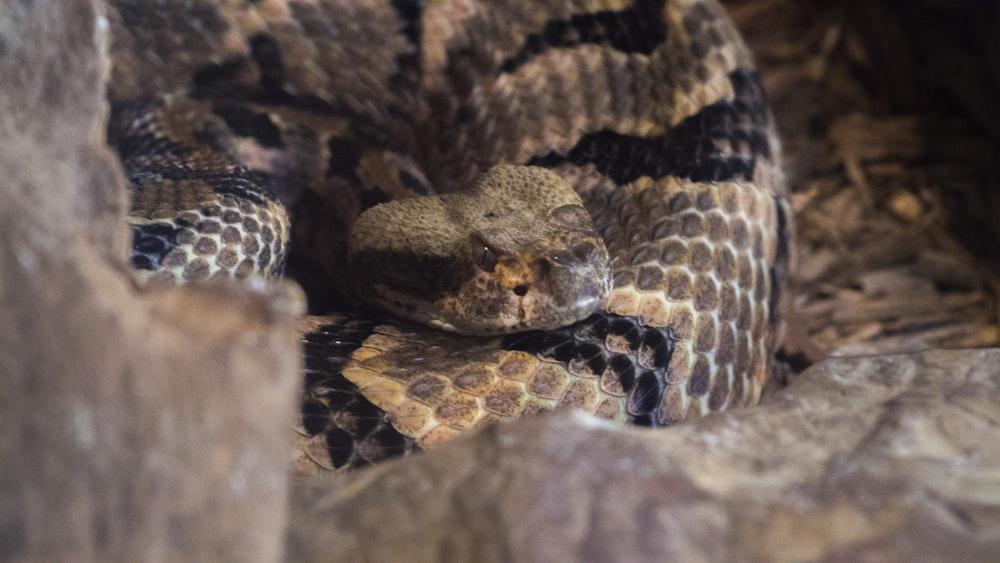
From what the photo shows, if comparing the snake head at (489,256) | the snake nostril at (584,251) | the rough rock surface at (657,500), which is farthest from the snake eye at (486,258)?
the rough rock surface at (657,500)

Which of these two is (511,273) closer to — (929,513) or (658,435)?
(658,435)

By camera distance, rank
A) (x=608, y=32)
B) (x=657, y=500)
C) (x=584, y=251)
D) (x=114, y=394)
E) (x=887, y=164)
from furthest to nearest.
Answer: (x=887, y=164) < (x=608, y=32) < (x=584, y=251) < (x=657, y=500) < (x=114, y=394)

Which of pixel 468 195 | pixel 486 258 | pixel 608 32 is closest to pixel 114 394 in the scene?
pixel 486 258

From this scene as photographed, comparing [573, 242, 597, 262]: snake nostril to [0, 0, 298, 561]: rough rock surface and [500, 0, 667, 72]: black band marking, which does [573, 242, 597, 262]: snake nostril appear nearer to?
[500, 0, 667, 72]: black band marking

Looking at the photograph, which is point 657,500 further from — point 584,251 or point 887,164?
point 887,164

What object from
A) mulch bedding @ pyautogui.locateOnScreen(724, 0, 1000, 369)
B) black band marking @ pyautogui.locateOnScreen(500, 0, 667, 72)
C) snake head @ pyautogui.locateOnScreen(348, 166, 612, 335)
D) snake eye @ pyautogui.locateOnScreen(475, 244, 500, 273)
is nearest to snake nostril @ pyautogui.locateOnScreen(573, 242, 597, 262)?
snake head @ pyautogui.locateOnScreen(348, 166, 612, 335)

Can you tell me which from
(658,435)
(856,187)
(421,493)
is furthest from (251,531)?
(856,187)

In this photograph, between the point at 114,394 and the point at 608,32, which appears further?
the point at 608,32
